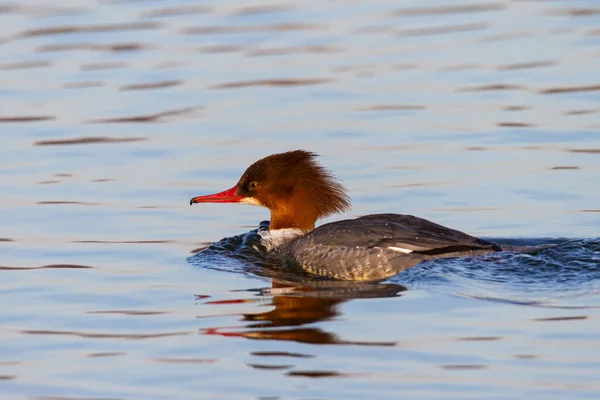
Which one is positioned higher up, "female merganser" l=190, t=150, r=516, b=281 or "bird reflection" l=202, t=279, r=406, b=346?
"female merganser" l=190, t=150, r=516, b=281

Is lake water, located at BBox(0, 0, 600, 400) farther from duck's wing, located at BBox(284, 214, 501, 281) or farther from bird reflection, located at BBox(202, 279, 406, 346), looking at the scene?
duck's wing, located at BBox(284, 214, 501, 281)

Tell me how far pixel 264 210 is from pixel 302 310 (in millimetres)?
3574

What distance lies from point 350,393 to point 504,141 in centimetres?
622

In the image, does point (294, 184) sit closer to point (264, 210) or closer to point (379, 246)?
point (379, 246)

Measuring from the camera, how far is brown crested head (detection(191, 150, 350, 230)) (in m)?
9.95

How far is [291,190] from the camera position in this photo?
999 cm

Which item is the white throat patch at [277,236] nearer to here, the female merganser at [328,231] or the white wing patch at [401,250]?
the female merganser at [328,231]

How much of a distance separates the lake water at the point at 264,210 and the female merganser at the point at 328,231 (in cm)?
24

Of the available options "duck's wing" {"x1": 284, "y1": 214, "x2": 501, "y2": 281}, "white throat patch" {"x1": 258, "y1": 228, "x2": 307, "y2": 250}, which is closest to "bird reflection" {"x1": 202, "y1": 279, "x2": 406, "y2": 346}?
"duck's wing" {"x1": 284, "y1": 214, "x2": 501, "y2": 281}

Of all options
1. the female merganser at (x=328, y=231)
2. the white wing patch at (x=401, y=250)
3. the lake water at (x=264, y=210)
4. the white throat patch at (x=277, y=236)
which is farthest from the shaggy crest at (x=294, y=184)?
the white wing patch at (x=401, y=250)

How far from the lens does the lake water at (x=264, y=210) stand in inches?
267

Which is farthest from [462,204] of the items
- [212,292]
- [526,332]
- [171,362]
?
[171,362]

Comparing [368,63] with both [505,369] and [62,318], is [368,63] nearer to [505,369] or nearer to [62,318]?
[62,318]

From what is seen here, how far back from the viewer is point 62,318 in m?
7.86
